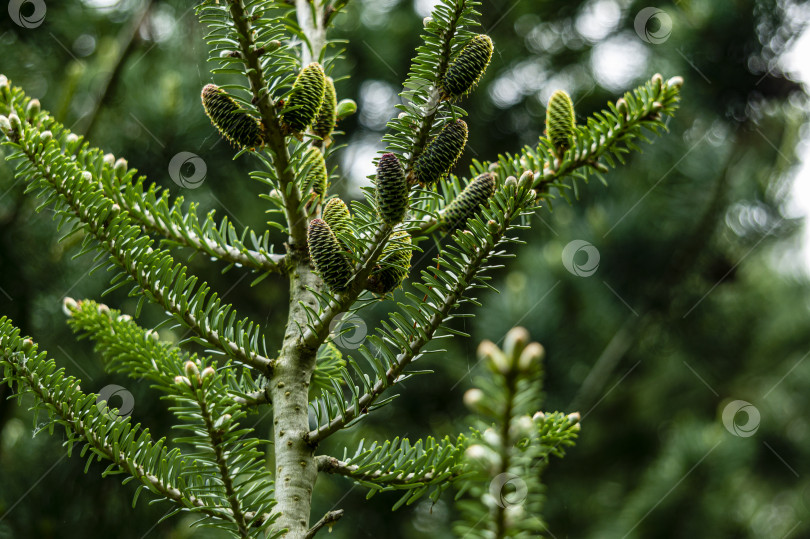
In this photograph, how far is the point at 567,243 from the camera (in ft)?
7.84

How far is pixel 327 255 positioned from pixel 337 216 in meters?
0.08

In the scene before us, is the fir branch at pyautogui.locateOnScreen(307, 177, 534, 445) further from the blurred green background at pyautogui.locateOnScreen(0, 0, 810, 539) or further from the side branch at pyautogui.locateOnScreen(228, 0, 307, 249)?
the blurred green background at pyautogui.locateOnScreen(0, 0, 810, 539)

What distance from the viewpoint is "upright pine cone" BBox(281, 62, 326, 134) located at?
66 centimetres

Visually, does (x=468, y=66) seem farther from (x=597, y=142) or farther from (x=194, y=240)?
(x=194, y=240)

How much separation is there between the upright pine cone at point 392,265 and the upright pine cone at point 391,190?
0.06 meters

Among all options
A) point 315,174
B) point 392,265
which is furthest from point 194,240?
point 392,265

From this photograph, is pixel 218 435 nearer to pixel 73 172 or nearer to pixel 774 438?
pixel 73 172

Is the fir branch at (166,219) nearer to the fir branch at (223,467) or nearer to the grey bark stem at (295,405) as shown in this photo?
the grey bark stem at (295,405)

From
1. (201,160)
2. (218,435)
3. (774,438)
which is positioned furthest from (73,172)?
(774,438)

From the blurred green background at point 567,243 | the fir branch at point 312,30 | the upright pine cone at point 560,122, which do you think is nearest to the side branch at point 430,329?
the upright pine cone at point 560,122

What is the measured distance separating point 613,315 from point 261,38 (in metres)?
2.00

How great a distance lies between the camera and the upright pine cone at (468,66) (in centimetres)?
66

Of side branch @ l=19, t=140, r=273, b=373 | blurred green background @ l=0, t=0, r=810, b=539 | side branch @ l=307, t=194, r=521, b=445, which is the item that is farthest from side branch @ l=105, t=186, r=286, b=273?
blurred green background @ l=0, t=0, r=810, b=539

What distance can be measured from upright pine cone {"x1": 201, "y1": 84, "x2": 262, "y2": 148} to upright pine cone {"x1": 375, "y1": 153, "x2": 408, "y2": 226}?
0.54ft
